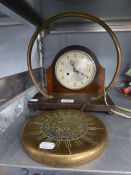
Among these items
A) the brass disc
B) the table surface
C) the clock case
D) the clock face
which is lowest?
the table surface

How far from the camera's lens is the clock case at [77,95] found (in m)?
Answer: 0.61

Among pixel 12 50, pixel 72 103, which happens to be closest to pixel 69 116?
pixel 72 103

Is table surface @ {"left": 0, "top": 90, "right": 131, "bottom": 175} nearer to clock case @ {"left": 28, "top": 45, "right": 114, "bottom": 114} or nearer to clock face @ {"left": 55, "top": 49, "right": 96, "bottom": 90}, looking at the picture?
clock case @ {"left": 28, "top": 45, "right": 114, "bottom": 114}

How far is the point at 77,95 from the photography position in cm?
71

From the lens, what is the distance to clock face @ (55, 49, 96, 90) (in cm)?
72

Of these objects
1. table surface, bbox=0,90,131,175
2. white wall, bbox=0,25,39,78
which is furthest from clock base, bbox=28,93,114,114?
white wall, bbox=0,25,39,78

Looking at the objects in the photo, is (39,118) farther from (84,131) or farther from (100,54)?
(100,54)

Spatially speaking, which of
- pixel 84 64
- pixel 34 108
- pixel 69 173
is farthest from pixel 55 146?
pixel 84 64

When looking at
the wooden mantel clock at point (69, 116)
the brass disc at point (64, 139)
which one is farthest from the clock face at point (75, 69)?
the brass disc at point (64, 139)

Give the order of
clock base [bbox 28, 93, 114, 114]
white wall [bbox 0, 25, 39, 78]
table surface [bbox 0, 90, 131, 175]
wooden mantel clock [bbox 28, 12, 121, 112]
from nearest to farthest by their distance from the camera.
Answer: table surface [bbox 0, 90, 131, 175], clock base [bbox 28, 93, 114, 114], wooden mantel clock [bbox 28, 12, 121, 112], white wall [bbox 0, 25, 39, 78]

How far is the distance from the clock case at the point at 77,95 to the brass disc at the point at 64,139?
0.10 metres

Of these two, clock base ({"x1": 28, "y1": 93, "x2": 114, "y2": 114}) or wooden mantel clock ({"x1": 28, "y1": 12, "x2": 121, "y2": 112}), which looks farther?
wooden mantel clock ({"x1": 28, "y1": 12, "x2": 121, "y2": 112})

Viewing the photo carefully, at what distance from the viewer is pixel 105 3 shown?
0.88 meters

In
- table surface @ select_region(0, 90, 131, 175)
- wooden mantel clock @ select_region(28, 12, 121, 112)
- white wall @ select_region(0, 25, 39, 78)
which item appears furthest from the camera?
white wall @ select_region(0, 25, 39, 78)
